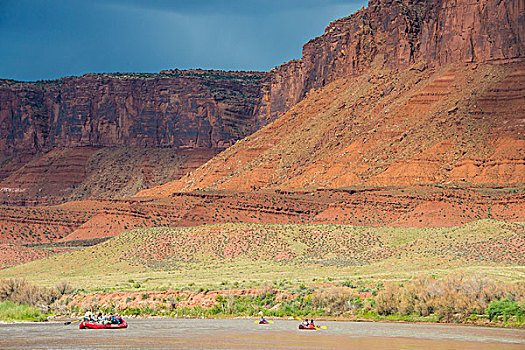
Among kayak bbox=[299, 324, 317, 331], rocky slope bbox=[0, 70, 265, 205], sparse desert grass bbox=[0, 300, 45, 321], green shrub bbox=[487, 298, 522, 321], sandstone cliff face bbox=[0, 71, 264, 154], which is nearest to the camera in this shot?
kayak bbox=[299, 324, 317, 331]

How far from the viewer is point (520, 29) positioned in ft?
369

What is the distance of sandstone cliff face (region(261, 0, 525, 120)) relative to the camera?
11400 centimetres

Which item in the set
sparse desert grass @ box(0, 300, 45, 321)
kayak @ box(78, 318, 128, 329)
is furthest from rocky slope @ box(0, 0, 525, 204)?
kayak @ box(78, 318, 128, 329)

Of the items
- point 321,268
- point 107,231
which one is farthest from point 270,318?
point 107,231

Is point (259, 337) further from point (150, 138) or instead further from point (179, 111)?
point (150, 138)

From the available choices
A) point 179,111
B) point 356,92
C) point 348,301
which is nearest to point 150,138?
point 179,111

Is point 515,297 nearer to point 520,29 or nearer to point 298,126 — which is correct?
point 520,29

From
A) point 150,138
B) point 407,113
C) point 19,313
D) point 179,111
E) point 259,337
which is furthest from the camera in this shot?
point 150,138

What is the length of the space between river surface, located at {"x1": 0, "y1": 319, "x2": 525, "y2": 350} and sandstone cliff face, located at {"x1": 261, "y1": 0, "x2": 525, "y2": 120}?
254 feet

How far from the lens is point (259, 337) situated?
1516 inches

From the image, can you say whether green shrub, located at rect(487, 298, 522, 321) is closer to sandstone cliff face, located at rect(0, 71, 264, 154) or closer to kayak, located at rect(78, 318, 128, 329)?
kayak, located at rect(78, 318, 128, 329)

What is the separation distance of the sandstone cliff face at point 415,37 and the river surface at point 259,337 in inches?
3045

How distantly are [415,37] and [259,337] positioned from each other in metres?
95.0

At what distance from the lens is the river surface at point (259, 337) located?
3569 cm
